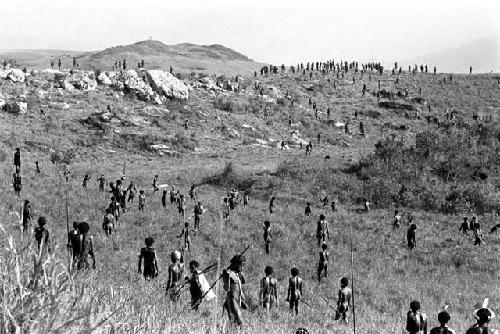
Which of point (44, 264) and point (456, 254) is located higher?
point (44, 264)

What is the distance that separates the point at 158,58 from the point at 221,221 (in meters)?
116

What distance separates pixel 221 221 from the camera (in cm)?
332

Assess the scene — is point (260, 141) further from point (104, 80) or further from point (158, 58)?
point (158, 58)

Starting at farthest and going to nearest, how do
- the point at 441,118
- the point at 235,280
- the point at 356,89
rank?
the point at 356,89 → the point at 441,118 → the point at 235,280

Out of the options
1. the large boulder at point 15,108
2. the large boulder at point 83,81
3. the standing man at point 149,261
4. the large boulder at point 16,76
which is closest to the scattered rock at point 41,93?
the large boulder at point 16,76

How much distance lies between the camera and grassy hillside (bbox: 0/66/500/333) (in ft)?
16.4

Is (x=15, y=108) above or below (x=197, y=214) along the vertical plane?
above

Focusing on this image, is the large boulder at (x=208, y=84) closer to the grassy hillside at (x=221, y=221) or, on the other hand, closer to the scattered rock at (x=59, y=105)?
the grassy hillside at (x=221, y=221)

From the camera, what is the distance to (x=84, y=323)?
3.57 m

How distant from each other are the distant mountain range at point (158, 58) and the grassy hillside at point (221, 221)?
3041 centimetres

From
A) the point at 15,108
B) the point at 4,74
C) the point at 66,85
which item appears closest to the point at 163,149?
the point at 15,108

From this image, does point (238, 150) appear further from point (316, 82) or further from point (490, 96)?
point (490, 96)

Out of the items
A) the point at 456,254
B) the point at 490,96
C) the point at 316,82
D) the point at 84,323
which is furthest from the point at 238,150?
the point at 490,96

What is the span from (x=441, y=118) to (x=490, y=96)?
1729 centimetres
